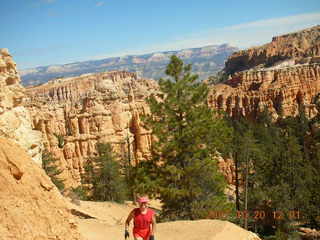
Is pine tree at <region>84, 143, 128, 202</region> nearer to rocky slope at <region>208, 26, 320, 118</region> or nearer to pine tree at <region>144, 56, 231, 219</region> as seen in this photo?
pine tree at <region>144, 56, 231, 219</region>

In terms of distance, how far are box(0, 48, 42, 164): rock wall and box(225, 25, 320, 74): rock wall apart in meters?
87.3

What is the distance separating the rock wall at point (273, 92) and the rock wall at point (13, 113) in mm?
53007

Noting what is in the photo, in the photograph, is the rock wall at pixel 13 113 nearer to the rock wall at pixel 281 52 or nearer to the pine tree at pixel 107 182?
the pine tree at pixel 107 182

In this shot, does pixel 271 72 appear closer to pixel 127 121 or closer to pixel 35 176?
pixel 127 121

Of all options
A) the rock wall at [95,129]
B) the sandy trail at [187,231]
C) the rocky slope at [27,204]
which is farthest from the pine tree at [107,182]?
the rocky slope at [27,204]

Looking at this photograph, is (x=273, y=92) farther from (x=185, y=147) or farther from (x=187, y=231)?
(x=187, y=231)

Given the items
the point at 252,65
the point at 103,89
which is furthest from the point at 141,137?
the point at 252,65

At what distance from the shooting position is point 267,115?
190ft

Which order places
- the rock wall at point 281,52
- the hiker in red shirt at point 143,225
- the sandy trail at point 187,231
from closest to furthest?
the hiker in red shirt at point 143,225 → the sandy trail at point 187,231 → the rock wall at point 281,52

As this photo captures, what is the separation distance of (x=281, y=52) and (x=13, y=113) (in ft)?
332

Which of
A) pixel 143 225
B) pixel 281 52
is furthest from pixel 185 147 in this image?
pixel 281 52

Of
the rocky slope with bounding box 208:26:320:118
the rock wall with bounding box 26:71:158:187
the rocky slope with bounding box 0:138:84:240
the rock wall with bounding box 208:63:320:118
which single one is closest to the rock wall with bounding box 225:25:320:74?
the rocky slope with bounding box 208:26:320:118

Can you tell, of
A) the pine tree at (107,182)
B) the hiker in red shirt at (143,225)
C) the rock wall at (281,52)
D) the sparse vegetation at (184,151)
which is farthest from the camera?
the rock wall at (281,52)

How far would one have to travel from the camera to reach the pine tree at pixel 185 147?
51.1 feet
